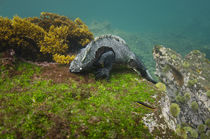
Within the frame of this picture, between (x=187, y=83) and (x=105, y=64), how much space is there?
5011 mm

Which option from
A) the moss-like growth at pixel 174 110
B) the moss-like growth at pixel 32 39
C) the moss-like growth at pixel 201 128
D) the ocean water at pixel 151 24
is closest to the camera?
the moss-like growth at pixel 174 110

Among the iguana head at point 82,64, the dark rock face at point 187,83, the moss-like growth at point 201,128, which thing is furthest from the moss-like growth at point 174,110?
the iguana head at point 82,64

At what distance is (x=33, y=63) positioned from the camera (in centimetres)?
419

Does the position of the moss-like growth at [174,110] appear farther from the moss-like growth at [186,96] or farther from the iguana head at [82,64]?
the iguana head at [82,64]

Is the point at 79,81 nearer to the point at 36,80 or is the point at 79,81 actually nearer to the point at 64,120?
the point at 36,80

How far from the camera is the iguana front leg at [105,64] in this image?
164 inches

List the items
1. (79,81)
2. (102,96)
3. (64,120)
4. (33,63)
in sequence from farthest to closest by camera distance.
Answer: (33,63) < (79,81) < (102,96) < (64,120)

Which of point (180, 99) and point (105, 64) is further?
point (180, 99)

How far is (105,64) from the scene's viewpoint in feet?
14.5

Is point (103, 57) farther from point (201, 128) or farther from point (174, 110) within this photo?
point (201, 128)

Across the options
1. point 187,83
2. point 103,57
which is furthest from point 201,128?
point 103,57

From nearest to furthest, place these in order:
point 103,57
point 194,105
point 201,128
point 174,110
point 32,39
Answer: point 174,110, point 103,57, point 32,39, point 201,128, point 194,105

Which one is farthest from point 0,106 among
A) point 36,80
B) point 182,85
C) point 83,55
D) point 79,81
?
point 182,85

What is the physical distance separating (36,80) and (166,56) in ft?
24.0
